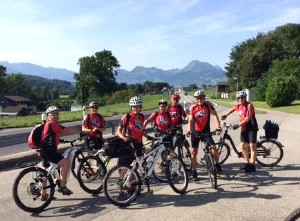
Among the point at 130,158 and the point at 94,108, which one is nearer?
the point at 130,158

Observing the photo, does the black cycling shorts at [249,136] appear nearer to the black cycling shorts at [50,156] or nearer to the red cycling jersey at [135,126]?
the red cycling jersey at [135,126]

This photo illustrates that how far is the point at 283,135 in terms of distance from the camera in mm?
18828

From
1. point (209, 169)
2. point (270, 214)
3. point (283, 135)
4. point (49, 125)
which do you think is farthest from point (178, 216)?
point (283, 135)

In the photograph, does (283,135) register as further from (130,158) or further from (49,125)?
(49,125)

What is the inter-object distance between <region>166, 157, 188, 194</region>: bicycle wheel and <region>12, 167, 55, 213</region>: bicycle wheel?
2291mm

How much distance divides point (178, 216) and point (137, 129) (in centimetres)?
242

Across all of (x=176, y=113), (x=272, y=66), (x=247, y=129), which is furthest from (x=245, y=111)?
(x=272, y=66)

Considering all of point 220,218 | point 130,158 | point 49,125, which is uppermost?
point 49,125

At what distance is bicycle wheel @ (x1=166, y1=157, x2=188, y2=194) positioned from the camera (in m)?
8.67

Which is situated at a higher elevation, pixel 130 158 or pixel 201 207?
pixel 130 158

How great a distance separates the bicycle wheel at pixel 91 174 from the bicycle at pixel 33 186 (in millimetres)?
894

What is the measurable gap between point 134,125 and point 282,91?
39.3 metres

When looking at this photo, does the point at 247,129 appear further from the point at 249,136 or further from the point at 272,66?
the point at 272,66

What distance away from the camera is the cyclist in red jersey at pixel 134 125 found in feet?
29.3
